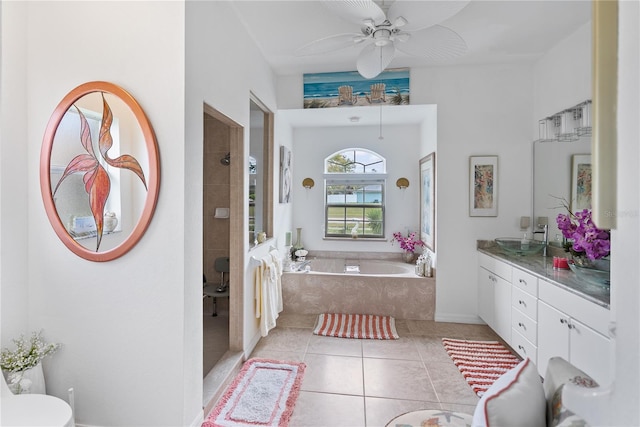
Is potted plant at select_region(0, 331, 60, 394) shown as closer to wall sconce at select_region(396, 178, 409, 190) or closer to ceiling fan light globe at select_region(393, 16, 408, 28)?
ceiling fan light globe at select_region(393, 16, 408, 28)

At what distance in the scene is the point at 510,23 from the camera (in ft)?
8.86

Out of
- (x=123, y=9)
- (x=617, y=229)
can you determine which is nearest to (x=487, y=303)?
(x=617, y=229)

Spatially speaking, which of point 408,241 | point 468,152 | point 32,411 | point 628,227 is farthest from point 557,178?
point 32,411

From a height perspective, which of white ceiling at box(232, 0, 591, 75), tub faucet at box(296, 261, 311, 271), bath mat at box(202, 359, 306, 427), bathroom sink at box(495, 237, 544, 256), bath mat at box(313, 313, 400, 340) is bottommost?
bath mat at box(202, 359, 306, 427)

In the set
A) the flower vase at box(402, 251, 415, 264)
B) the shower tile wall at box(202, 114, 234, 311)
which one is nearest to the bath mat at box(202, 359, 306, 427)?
the shower tile wall at box(202, 114, 234, 311)

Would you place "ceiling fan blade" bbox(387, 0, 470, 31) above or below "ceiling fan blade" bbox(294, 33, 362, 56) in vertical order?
below

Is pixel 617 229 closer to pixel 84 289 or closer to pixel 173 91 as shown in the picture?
pixel 173 91

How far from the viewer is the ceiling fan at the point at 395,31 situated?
1741mm

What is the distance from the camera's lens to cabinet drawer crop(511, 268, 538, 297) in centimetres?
249

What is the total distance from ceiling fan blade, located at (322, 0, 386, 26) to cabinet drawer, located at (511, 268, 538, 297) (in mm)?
2110

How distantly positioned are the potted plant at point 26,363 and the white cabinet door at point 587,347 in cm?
295

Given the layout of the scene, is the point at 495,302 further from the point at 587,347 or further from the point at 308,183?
the point at 308,183

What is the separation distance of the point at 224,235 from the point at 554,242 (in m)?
3.41

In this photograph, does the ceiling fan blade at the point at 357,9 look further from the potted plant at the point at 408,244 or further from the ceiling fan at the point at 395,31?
the potted plant at the point at 408,244
